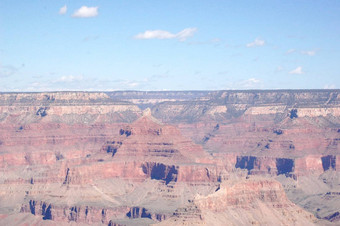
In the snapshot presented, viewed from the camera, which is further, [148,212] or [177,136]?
[177,136]

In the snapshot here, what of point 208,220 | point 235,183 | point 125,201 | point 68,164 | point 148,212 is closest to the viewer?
point 208,220

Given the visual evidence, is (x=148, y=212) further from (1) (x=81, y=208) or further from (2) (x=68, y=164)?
(2) (x=68, y=164)

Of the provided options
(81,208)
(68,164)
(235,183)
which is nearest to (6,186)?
(68,164)

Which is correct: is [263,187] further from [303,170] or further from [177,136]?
[303,170]

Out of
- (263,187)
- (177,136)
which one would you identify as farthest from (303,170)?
(263,187)

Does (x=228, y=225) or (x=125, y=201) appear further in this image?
(x=125, y=201)

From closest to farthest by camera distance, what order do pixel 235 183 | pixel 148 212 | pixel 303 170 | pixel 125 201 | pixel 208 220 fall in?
pixel 208 220 < pixel 235 183 < pixel 148 212 < pixel 125 201 < pixel 303 170

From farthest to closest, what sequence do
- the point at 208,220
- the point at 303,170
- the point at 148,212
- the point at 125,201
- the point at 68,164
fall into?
the point at 303,170, the point at 68,164, the point at 125,201, the point at 148,212, the point at 208,220

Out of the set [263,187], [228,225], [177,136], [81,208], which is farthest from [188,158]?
A: [228,225]

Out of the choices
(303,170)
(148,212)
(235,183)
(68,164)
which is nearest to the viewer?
(235,183)
